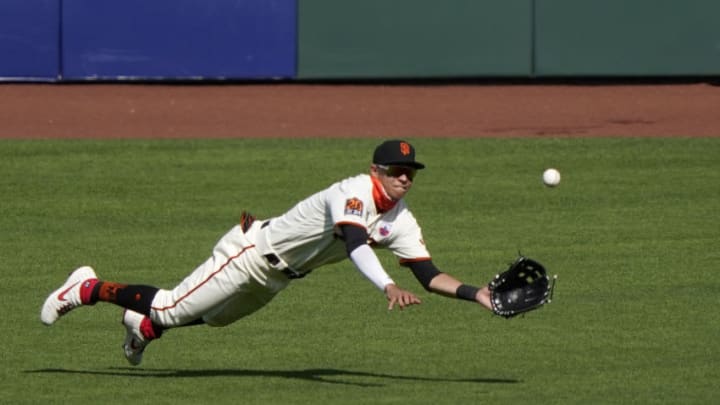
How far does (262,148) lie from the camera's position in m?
19.1

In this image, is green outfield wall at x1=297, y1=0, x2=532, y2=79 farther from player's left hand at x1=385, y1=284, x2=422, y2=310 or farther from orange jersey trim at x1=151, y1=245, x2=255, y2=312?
player's left hand at x1=385, y1=284, x2=422, y2=310

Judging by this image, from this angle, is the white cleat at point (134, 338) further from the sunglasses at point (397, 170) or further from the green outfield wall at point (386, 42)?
the green outfield wall at point (386, 42)

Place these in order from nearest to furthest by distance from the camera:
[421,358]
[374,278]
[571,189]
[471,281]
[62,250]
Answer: [374,278] → [421,358] → [471,281] → [62,250] → [571,189]

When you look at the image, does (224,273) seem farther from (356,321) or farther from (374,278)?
(356,321)

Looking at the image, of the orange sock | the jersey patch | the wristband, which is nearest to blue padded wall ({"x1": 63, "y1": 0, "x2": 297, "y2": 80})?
the orange sock

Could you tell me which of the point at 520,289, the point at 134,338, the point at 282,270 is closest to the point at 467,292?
the point at 520,289

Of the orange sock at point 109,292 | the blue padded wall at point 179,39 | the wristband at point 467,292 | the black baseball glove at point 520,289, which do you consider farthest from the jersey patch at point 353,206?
the blue padded wall at point 179,39

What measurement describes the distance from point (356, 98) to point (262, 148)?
3242 millimetres

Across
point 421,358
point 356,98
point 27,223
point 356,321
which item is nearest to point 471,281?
point 356,321

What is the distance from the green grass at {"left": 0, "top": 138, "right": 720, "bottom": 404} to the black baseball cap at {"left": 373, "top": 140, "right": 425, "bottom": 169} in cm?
126

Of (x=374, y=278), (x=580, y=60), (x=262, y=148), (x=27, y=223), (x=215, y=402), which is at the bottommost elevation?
(x=215, y=402)

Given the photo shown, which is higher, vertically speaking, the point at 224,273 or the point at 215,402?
the point at 224,273

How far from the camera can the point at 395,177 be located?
28.6 ft

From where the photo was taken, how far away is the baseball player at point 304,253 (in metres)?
8.61
